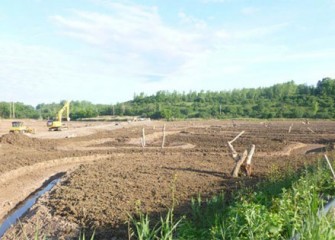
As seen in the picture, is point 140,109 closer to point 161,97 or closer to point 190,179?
point 161,97

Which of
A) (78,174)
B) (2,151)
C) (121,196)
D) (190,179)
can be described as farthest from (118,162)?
(2,151)

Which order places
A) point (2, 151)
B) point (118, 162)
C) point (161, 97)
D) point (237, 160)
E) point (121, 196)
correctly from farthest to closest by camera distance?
point (161, 97) → point (2, 151) → point (118, 162) → point (237, 160) → point (121, 196)

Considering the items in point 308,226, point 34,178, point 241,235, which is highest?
point 308,226

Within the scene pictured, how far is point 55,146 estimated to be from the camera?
25531 mm

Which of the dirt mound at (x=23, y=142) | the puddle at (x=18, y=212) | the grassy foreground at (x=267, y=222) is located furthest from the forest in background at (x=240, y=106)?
the grassy foreground at (x=267, y=222)

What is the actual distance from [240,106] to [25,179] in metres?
78.4

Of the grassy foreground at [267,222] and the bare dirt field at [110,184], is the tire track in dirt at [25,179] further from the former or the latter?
the grassy foreground at [267,222]

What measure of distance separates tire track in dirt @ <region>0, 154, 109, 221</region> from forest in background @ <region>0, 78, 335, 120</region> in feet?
197

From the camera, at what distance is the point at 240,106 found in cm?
9012

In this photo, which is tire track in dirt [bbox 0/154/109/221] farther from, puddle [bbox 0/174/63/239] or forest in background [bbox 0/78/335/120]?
forest in background [bbox 0/78/335/120]

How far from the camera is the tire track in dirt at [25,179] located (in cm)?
1209

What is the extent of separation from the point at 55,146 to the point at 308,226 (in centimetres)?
2335

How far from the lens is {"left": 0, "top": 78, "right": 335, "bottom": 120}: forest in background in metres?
76.4

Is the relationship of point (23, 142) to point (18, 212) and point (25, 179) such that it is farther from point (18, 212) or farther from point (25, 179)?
point (18, 212)
